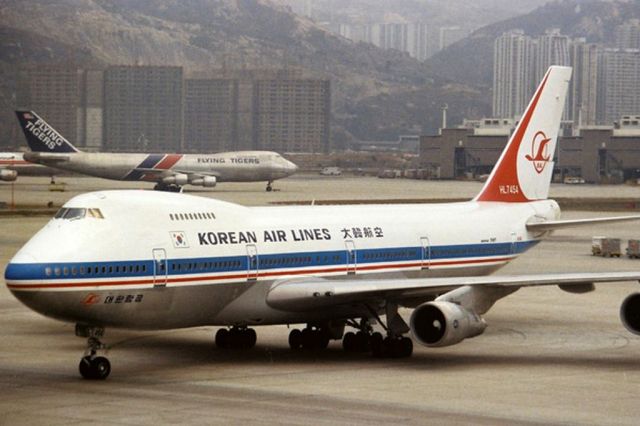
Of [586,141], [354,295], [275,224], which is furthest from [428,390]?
[586,141]

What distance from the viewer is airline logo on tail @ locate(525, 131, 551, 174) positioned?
4050 cm

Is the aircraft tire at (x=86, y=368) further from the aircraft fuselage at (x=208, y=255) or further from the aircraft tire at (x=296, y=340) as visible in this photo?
the aircraft tire at (x=296, y=340)

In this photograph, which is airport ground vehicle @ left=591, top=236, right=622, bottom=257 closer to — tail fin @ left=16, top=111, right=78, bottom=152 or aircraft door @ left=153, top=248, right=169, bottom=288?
aircraft door @ left=153, top=248, right=169, bottom=288

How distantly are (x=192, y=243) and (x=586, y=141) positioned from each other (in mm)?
172942

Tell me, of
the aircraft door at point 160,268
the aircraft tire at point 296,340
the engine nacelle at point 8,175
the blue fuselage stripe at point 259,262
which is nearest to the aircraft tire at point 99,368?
the blue fuselage stripe at point 259,262

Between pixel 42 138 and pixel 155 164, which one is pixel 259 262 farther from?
pixel 42 138

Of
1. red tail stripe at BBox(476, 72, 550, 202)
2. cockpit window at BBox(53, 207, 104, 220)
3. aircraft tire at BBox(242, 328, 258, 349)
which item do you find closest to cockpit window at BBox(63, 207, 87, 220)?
cockpit window at BBox(53, 207, 104, 220)

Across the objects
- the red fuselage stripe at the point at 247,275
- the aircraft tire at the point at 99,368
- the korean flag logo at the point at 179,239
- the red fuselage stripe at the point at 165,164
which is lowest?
the aircraft tire at the point at 99,368

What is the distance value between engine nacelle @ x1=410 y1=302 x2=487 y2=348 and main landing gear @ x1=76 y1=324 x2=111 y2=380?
7.02 metres

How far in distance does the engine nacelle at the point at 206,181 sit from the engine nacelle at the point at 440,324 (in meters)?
100

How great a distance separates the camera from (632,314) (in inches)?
1240

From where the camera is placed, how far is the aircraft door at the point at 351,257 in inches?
1302

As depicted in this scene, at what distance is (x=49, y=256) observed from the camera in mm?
26938

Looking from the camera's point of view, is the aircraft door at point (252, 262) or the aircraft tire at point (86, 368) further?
the aircraft door at point (252, 262)
